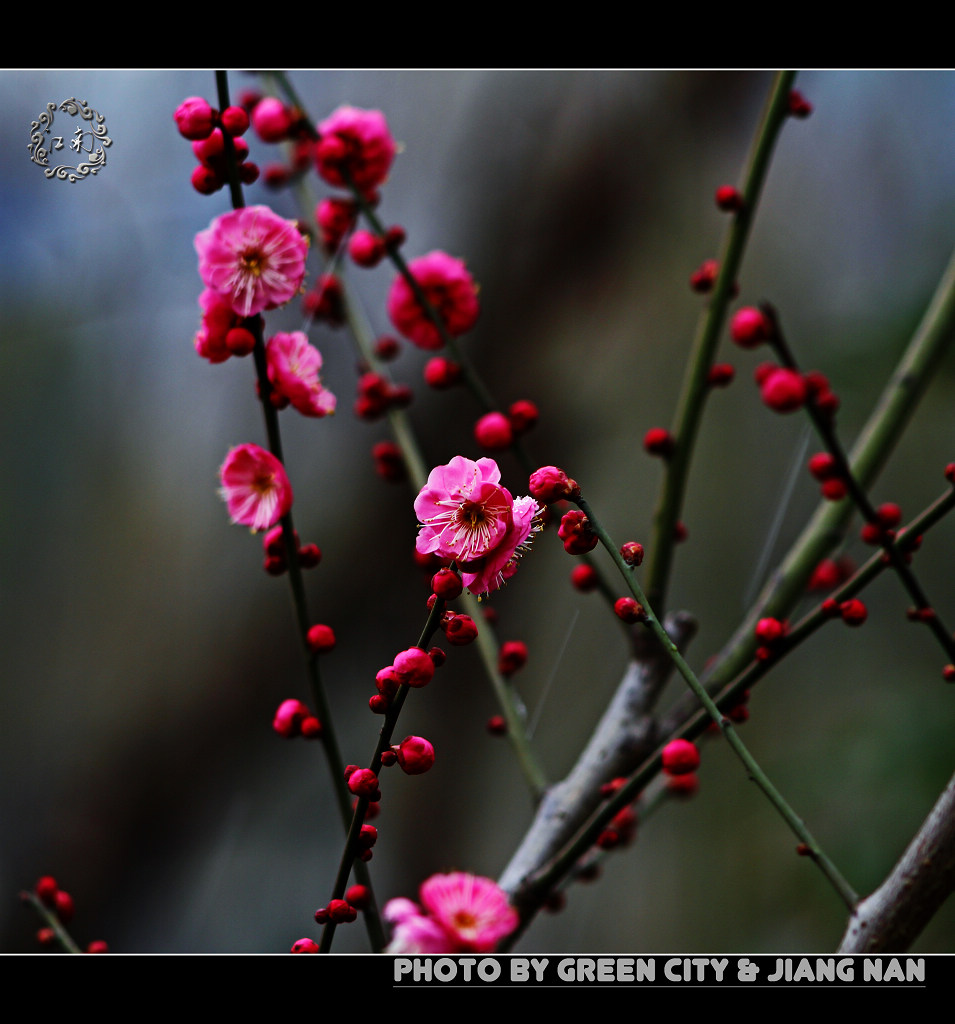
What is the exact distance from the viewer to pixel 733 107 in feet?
2.75

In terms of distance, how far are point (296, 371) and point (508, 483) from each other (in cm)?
19

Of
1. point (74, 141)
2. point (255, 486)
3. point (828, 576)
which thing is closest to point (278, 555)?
point (255, 486)

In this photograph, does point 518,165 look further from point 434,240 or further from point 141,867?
point 141,867

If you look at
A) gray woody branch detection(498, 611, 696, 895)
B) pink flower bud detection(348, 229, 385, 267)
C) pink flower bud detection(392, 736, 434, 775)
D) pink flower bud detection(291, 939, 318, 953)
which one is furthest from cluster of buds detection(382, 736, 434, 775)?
pink flower bud detection(348, 229, 385, 267)

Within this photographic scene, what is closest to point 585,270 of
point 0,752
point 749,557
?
point 749,557

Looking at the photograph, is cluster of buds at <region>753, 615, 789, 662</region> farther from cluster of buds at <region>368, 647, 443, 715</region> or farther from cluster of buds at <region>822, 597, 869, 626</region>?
cluster of buds at <region>368, 647, 443, 715</region>

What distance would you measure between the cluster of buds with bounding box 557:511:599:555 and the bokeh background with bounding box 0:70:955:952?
292mm

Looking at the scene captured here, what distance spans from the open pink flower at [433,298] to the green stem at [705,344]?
0.14 meters

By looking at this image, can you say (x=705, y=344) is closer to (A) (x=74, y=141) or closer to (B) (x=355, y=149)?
(B) (x=355, y=149)

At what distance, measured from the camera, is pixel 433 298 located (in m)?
0.52

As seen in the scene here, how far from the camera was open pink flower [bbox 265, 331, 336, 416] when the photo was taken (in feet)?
1.22

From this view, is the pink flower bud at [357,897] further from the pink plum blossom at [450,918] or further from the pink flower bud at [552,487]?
the pink flower bud at [552,487]
